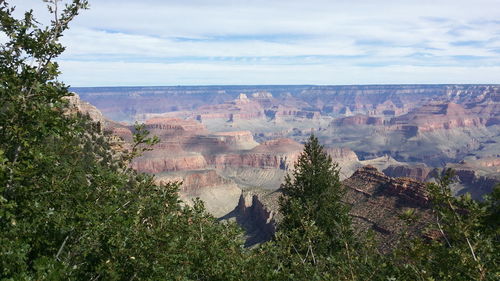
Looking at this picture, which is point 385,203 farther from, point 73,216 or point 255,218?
point 73,216

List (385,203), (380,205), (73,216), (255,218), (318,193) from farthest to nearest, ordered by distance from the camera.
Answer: (255,218) < (380,205) < (385,203) < (318,193) < (73,216)

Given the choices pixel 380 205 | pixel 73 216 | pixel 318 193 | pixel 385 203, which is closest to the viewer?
pixel 73 216

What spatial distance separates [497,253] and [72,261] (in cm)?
1251

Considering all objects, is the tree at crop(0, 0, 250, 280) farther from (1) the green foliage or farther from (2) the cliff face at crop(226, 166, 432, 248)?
(2) the cliff face at crop(226, 166, 432, 248)

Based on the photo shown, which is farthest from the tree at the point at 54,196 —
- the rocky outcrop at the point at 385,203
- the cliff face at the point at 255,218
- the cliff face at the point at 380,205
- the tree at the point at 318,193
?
Result: the cliff face at the point at 255,218

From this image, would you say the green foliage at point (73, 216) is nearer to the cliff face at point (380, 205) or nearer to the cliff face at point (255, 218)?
the cliff face at point (380, 205)

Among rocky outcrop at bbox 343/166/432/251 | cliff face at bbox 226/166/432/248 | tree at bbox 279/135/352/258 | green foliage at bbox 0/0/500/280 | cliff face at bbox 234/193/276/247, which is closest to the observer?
green foliage at bbox 0/0/500/280

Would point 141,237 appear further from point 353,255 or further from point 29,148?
point 353,255

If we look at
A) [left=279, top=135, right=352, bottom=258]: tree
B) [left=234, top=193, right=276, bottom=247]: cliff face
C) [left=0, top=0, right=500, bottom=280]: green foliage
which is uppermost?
[left=0, top=0, right=500, bottom=280]: green foliage

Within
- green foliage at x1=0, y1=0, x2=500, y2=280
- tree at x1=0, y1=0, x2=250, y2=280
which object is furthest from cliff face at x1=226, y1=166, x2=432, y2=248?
tree at x1=0, y1=0, x2=250, y2=280

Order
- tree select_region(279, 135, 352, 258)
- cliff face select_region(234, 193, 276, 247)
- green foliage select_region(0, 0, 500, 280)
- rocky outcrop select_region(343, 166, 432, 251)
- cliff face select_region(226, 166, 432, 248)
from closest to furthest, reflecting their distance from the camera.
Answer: green foliage select_region(0, 0, 500, 280) < tree select_region(279, 135, 352, 258) < rocky outcrop select_region(343, 166, 432, 251) < cliff face select_region(226, 166, 432, 248) < cliff face select_region(234, 193, 276, 247)

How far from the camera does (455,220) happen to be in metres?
11.6

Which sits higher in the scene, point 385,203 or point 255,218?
point 385,203

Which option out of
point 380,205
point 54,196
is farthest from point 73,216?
point 380,205
